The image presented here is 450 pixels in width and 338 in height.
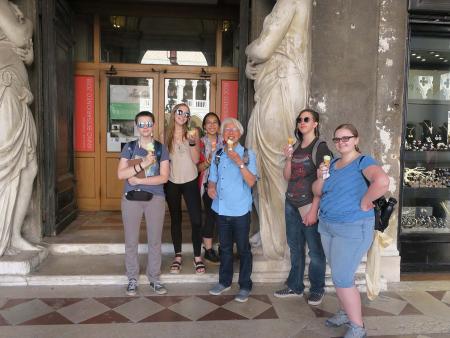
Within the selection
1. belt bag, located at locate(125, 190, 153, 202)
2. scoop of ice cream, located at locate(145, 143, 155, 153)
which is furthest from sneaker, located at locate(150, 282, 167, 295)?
scoop of ice cream, located at locate(145, 143, 155, 153)

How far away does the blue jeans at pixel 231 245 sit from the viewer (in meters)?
3.48

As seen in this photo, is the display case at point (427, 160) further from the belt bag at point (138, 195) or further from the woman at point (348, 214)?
the belt bag at point (138, 195)

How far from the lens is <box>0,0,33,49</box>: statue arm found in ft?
12.7

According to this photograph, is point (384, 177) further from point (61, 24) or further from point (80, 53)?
point (80, 53)

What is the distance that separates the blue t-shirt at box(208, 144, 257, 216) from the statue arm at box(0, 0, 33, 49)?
231 centimetres

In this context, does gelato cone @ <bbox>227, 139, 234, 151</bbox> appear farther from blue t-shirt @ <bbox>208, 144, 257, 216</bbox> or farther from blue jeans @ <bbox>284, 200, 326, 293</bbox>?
blue jeans @ <bbox>284, 200, 326, 293</bbox>

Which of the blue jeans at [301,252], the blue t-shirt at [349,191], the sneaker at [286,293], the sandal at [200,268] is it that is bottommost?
the sneaker at [286,293]

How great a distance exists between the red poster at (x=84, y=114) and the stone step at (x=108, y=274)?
7.19 feet

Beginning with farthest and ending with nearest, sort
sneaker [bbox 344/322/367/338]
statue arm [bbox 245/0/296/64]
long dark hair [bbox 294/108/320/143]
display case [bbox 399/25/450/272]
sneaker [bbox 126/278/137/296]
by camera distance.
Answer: display case [bbox 399/25/450/272], statue arm [bbox 245/0/296/64], sneaker [bbox 126/278/137/296], long dark hair [bbox 294/108/320/143], sneaker [bbox 344/322/367/338]

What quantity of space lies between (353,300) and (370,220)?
0.57 meters

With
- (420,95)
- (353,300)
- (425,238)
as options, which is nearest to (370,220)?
(353,300)

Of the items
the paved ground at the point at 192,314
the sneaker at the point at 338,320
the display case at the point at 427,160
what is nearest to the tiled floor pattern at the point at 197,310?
the paved ground at the point at 192,314

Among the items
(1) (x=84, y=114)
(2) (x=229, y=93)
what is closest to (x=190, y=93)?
(2) (x=229, y=93)

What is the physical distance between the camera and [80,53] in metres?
5.98
